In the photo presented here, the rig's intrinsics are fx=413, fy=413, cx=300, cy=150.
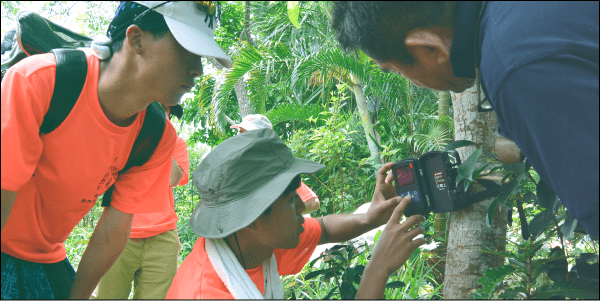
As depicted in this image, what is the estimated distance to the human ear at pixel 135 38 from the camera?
1.39 m

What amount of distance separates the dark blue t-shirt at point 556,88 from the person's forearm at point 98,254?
1.48 m

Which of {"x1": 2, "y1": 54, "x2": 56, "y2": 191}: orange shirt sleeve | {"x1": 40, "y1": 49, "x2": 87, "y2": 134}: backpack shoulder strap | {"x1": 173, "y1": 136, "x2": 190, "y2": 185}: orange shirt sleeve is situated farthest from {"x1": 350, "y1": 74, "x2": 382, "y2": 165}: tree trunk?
{"x1": 2, "y1": 54, "x2": 56, "y2": 191}: orange shirt sleeve

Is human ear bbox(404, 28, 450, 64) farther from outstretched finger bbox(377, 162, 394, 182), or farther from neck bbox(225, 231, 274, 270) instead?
neck bbox(225, 231, 274, 270)

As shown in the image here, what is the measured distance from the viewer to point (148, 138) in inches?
63.0

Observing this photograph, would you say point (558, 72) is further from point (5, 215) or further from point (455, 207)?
point (5, 215)

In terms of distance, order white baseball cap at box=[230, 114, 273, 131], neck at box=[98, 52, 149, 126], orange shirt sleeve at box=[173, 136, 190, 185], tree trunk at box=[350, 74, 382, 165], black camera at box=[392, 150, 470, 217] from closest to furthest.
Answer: neck at box=[98, 52, 149, 126] < black camera at box=[392, 150, 470, 217] < orange shirt sleeve at box=[173, 136, 190, 185] < white baseball cap at box=[230, 114, 273, 131] < tree trunk at box=[350, 74, 382, 165]

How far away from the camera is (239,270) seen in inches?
50.2

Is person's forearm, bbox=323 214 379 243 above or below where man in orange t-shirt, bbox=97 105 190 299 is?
above

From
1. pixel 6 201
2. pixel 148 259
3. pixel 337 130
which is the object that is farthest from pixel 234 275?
pixel 337 130

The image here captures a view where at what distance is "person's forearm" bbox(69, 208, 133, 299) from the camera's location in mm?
1575

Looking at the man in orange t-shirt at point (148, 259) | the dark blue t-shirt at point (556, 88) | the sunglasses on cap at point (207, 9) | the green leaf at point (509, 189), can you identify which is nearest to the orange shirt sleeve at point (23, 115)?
the sunglasses on cap at point (207, 9)

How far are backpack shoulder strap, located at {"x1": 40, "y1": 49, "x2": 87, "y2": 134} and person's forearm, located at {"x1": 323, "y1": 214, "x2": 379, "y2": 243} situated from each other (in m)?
1.18

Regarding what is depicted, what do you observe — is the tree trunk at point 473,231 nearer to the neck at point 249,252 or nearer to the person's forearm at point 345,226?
the person's forearm at point 345,226

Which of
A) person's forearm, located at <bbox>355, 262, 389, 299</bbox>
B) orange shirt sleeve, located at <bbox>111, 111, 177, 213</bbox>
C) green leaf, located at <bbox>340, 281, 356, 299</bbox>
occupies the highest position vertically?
orange shirt sleeve, located at <bbox>111, 111, 177, 213</bbox>
